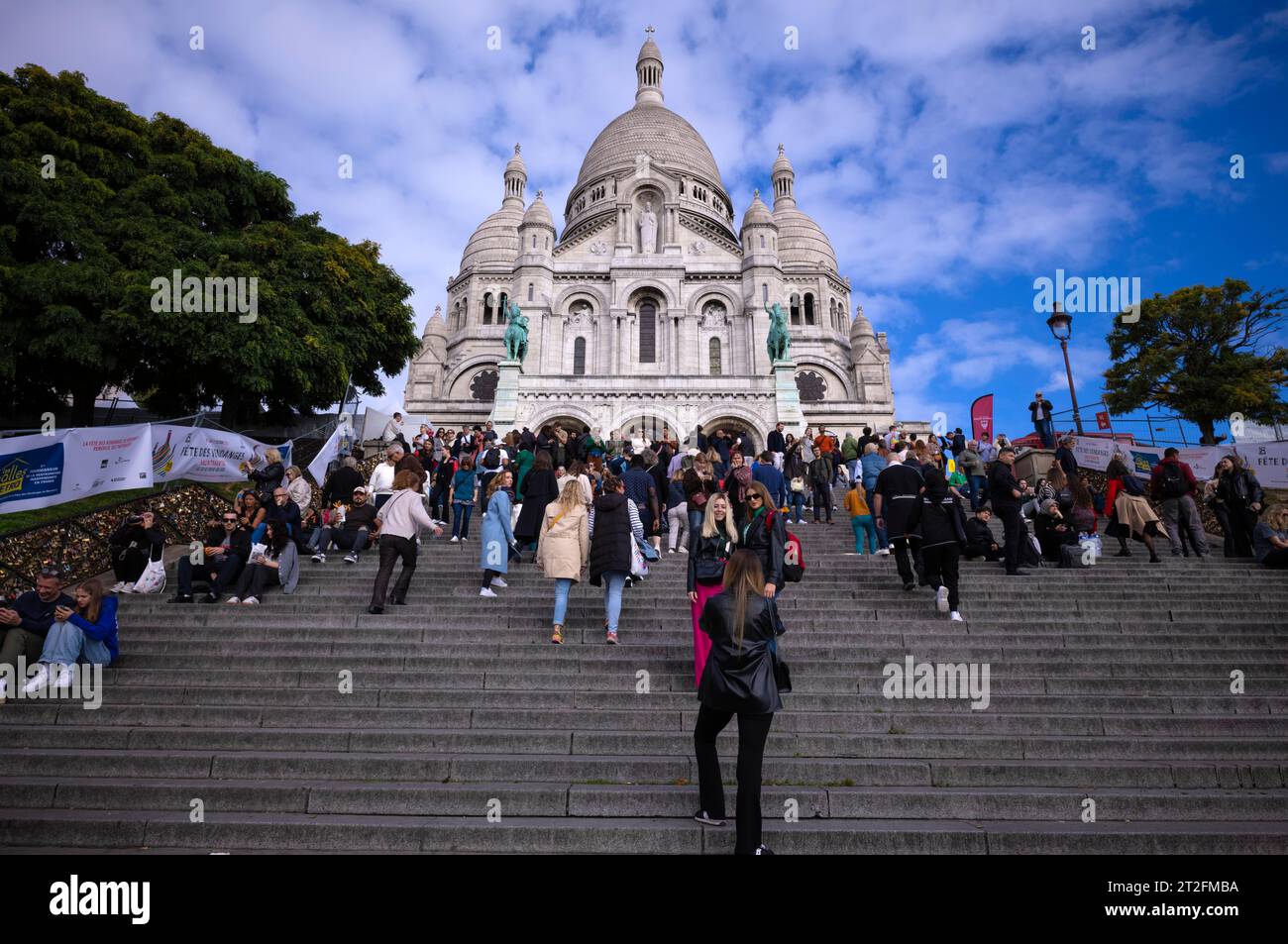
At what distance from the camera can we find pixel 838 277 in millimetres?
51031

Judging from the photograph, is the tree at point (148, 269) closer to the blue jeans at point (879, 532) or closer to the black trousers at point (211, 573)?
the black trousers at point (211, 573)

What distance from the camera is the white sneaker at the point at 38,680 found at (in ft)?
20.9

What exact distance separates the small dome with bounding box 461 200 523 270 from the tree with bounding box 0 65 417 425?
28.2 metres

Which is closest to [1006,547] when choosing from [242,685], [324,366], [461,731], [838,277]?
[461,731]

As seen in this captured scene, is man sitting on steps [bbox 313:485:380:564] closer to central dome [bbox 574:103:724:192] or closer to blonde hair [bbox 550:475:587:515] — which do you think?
blonde hair [bbox 550:475:587:515]

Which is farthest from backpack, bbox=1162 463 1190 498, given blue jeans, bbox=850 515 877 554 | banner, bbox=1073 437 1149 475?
banner, bbox=1073 437 1149 475

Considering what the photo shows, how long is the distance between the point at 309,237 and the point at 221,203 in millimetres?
2492

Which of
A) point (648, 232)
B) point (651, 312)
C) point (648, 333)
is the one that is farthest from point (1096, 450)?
point (648, 232)

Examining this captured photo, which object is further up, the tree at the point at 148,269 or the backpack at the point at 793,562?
the tree at the point at 148,269

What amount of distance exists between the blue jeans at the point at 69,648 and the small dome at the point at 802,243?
157 feet

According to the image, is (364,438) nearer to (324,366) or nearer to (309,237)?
(324,366)

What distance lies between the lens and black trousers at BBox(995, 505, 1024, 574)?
10.1m

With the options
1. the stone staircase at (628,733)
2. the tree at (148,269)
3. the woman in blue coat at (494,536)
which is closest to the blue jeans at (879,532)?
the stone staircase at (628,733)

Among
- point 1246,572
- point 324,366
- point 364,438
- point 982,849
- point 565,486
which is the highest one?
point 324,366
